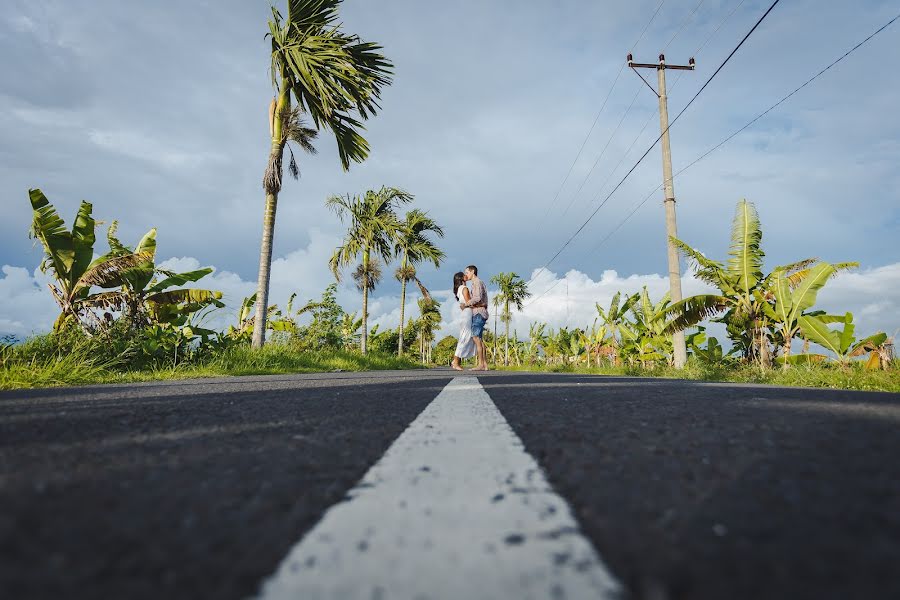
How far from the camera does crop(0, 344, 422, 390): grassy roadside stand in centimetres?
466

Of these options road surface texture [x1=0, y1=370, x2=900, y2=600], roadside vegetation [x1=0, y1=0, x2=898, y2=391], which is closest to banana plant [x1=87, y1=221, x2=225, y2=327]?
roadside vegetation [x1=0, y1=0, x2=898, y2=391]

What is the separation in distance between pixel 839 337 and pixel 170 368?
1090 cm

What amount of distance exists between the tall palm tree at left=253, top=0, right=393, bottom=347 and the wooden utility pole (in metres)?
8.06

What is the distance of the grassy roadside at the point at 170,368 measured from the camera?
4.66 m

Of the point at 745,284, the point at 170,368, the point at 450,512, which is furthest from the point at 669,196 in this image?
the point at 450,512

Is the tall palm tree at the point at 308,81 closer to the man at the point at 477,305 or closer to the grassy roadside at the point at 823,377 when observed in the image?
the man at the point at 477,305

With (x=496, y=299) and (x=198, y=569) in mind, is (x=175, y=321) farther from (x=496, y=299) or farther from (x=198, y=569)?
(x=496, y=299)

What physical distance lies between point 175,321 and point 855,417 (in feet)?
33.4

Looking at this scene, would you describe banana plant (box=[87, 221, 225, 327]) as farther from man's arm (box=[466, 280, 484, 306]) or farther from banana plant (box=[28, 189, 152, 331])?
man's arm (box=[466, 280, 484, 306])

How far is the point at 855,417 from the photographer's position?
6.40 ft

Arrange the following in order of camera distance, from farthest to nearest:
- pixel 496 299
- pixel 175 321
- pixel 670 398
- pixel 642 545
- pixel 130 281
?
pixel 496 299
pixel 175 321
pixel 130 281
pixel 670 398
pixel 642 545

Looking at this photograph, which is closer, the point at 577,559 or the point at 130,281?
the point at 577,559

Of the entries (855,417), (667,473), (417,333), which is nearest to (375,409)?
(667,473)

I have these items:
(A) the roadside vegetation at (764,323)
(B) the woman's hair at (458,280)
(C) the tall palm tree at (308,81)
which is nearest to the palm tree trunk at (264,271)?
(C) the tall palm tree at (308,81)
